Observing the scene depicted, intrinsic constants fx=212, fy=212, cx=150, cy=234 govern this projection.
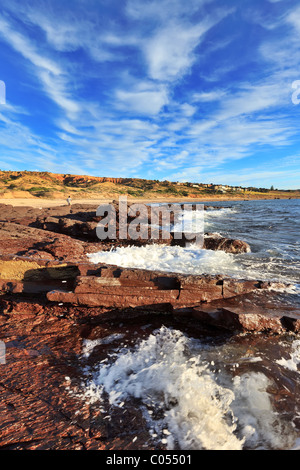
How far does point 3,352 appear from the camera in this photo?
119 inches

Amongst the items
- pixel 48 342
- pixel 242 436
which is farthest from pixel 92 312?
pixel 242 436

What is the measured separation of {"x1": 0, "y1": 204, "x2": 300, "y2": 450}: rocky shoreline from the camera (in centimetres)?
199

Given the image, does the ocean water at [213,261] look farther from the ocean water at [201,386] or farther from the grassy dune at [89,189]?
the grassy dune at [89,189]

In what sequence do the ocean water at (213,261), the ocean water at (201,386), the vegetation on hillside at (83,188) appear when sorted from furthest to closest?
the vegetation on hillside at (83,188) < the ocean water at (213,261) < the ocean water at (201,386)

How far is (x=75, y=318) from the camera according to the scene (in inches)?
153

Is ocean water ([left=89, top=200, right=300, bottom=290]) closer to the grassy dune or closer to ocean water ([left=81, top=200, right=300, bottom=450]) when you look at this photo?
ocean water ([left=81, top=200, right=300, bottom=450])

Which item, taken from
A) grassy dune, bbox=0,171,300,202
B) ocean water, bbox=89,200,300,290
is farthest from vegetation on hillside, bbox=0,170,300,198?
ocean water, bbox=89,200,300,290

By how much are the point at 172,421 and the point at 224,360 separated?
1097 mm

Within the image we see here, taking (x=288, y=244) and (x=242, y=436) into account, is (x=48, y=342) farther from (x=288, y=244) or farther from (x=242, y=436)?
→ (x=288, y=244)

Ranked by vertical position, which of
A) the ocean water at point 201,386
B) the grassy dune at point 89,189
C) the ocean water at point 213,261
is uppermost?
the grassy dune at point 89,189

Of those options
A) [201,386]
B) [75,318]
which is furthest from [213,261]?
[201,386]

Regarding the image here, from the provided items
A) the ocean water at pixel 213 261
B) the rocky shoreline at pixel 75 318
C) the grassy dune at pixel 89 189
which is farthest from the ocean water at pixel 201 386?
the grassy dune at pixel 89 189

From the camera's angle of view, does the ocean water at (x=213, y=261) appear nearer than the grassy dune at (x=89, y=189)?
Yes

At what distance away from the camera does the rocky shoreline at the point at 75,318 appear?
6.52 ft
